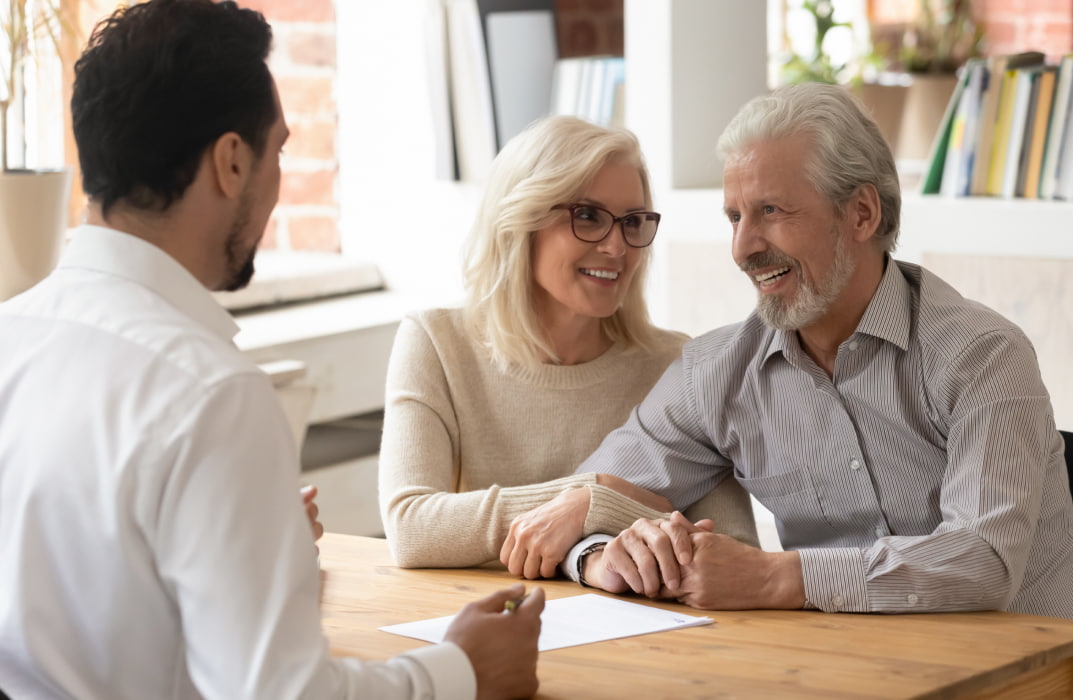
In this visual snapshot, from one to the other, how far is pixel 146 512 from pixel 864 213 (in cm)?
138

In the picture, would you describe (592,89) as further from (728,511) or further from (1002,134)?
(728,511)

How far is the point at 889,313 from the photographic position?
Answer: 2092mm

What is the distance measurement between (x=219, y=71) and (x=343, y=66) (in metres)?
2.89

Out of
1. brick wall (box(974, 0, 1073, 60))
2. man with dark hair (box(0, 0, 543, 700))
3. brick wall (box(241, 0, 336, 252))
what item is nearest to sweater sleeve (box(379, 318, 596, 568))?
man with dark hair (box(0, 0, 543, 700))

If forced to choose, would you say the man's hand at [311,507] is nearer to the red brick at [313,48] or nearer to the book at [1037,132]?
the book at [1037,132]

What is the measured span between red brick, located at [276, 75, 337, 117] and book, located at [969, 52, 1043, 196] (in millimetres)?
1969

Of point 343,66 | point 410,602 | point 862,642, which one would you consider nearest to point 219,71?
point 410,602

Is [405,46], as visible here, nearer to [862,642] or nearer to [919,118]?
[919,118]

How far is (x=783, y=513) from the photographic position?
2.21 m

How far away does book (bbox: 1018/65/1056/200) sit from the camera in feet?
9.88

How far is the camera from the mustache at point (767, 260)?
214cm

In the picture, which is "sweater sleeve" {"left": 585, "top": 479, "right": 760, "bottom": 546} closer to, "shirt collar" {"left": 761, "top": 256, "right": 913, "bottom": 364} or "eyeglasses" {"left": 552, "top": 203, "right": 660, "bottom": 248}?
"shirt collar" {"left": 761, "top": 256, "right": 913, "bottom": 364}

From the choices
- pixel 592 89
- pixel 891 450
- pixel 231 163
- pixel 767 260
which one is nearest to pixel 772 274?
pixel 767 260

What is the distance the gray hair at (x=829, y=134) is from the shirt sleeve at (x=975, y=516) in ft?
1.10
